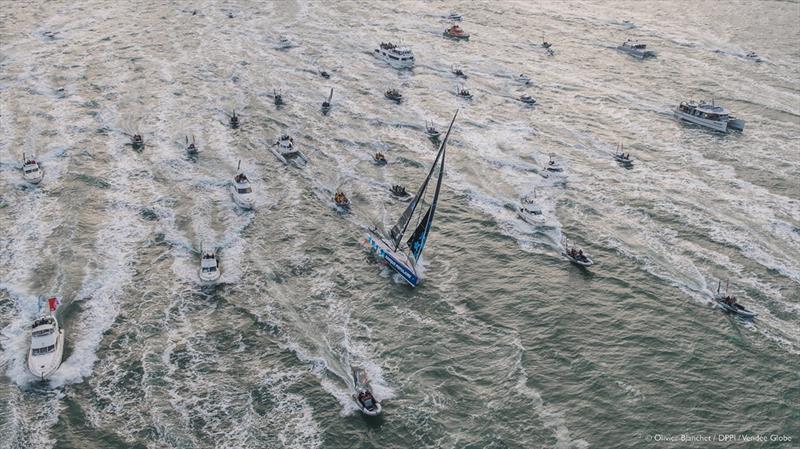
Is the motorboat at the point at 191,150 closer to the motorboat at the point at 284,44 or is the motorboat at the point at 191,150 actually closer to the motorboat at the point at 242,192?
the motorboat at the point at 242,192

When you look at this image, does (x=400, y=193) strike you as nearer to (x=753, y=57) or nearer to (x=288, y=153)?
(x=288, y=153)

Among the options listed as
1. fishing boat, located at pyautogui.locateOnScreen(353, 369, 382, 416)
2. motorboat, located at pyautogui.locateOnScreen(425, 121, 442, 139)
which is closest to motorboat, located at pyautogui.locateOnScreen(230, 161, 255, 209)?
motorboat, located at pyautogui.locateOnScreen(425, 121, 442, 139)

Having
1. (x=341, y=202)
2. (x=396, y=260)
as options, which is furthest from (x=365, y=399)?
(x=341, y=202)

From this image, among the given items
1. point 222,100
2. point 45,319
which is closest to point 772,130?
point 222,100

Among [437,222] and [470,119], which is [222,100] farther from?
[437,222]

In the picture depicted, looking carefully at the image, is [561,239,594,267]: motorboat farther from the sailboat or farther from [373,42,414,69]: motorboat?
[373,42,414,69]: motorboat
